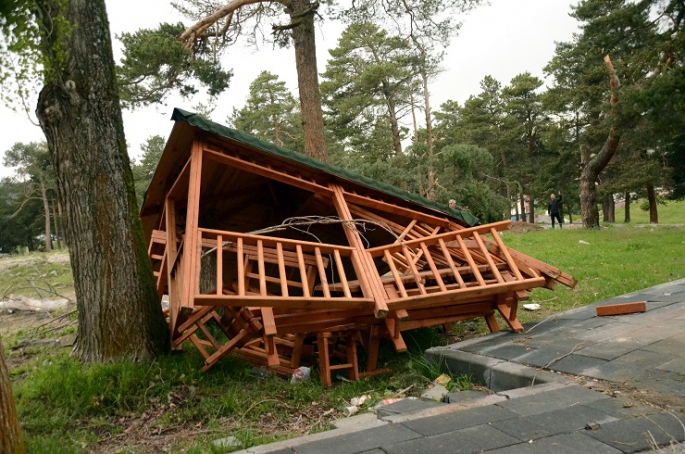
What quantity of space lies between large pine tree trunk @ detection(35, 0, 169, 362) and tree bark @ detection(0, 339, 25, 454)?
8.15ft

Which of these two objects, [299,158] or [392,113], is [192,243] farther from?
[392,113]

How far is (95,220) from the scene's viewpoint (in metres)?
5.69

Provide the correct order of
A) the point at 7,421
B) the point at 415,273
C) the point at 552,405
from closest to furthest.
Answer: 1. the point at 7,421
2. the point at 552,405
3. the point at 415,273

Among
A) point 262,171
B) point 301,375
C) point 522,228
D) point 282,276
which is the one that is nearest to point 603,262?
point 301,375

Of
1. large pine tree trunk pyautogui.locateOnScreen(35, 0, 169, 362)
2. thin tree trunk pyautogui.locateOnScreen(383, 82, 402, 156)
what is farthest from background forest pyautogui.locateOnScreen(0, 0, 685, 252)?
large pine tree trunk pyautogui.locateOnScreen(35, 0, 169, 362)

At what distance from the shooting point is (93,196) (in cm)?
570

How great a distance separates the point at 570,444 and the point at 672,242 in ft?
47.0

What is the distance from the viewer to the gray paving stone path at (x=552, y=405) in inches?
112

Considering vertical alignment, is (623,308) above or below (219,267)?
below

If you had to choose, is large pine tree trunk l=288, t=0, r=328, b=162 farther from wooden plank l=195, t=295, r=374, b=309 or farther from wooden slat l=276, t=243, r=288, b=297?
wooden plank l=195, t=295, r=374, b=309

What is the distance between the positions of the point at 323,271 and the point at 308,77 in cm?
790

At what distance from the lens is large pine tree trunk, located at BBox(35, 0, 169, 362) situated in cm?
563

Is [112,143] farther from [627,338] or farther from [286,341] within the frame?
[627,338]

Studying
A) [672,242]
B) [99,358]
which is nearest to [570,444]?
[99,358]
